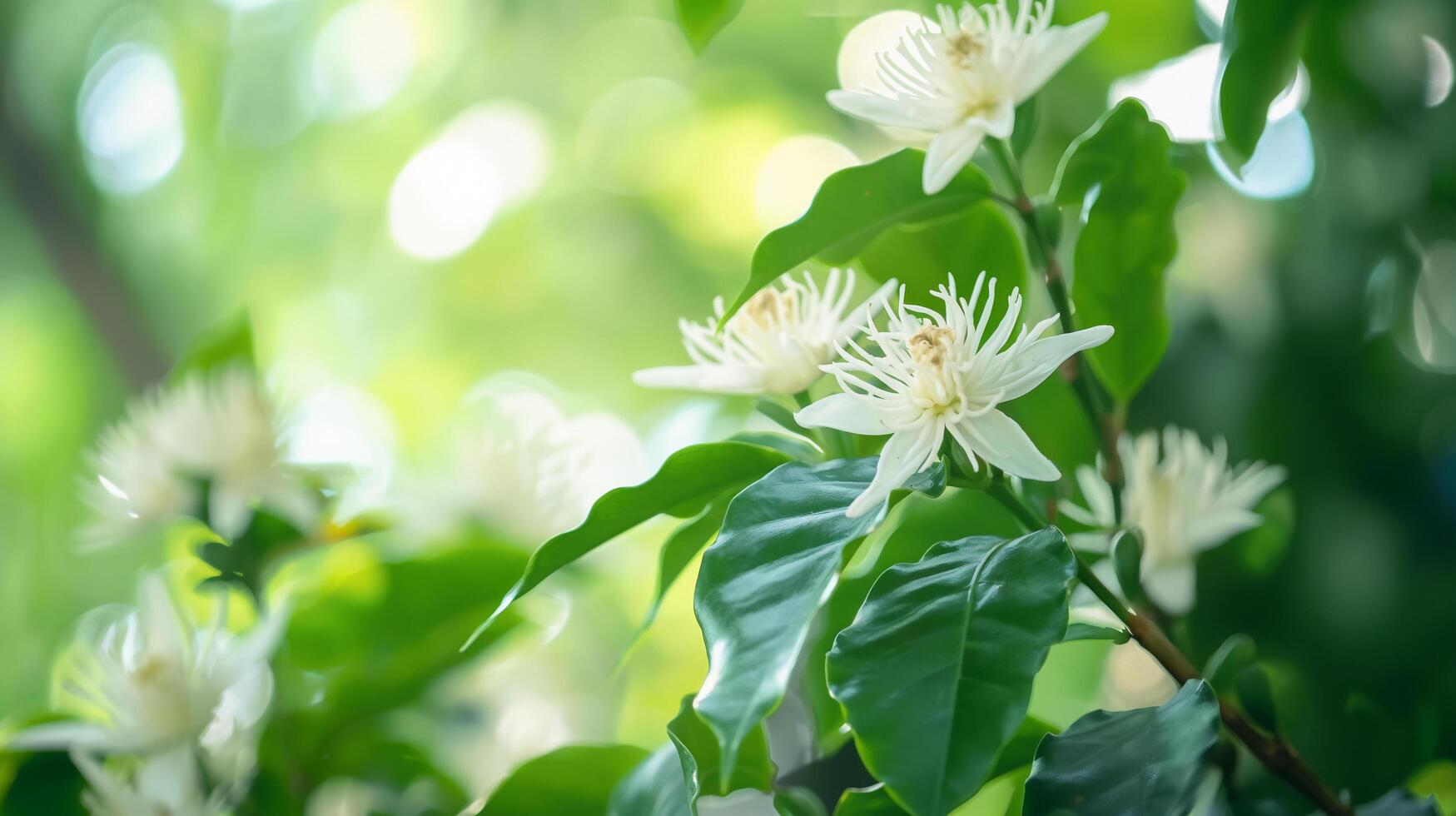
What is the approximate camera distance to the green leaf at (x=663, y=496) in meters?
0.36

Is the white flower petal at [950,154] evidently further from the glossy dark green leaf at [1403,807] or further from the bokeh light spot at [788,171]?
the bokeh light spot at [788,171]

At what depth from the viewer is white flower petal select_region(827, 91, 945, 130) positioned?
38 centimetres

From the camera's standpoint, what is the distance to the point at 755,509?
1.05 ft

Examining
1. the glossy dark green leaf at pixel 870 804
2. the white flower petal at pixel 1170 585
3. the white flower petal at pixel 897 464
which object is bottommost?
the white flower petal at pixel 1170 585

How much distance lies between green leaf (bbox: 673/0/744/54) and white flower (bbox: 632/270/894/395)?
0.46 ft

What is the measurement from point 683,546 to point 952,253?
169mm

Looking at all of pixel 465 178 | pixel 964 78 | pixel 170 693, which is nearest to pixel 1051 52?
pixel 964 78

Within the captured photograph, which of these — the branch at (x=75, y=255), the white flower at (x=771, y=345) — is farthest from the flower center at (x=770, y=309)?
the branch at (x=75, y=255)

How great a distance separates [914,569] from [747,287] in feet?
0.42

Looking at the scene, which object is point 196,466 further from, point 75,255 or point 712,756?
point 75,255

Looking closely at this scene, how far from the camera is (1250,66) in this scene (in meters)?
0.42

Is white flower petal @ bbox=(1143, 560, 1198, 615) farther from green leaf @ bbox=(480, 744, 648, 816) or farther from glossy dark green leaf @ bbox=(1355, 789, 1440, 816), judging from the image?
green leaf @ bbox=(480, 744, 648, 816)

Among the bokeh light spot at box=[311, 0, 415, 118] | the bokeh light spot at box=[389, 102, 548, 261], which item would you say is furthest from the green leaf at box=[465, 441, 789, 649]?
the bokeh light spot at box=[311, 0, 415, 118]

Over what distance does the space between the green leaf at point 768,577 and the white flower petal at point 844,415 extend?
0.06 ft
